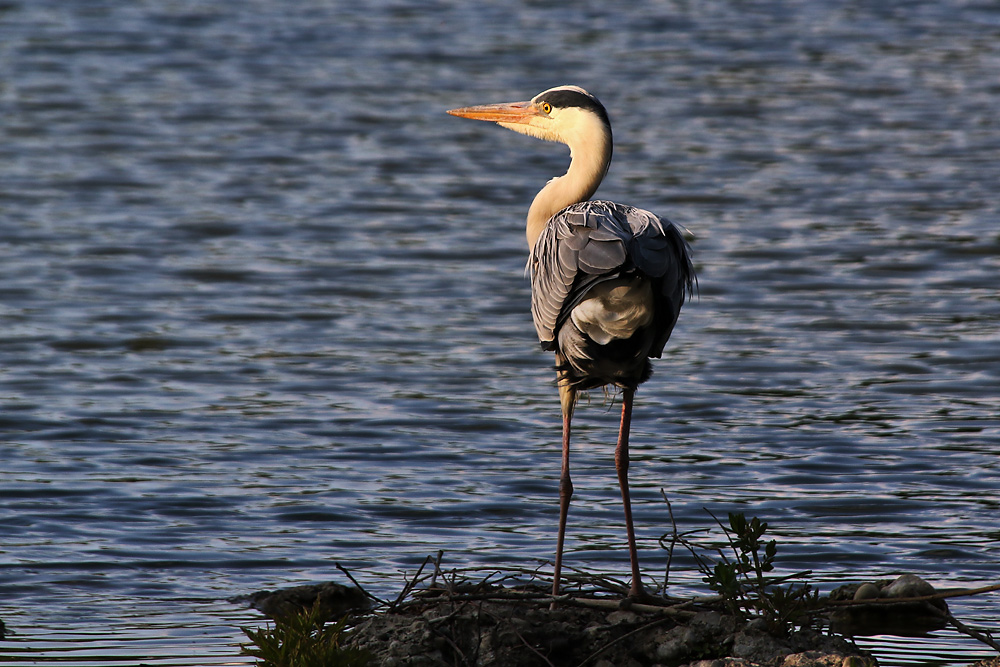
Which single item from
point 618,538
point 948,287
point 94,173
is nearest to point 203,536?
point 618,538

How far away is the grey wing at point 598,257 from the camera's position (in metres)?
6.30

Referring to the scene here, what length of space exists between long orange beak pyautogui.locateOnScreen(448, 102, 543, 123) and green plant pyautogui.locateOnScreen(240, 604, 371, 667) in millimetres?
3123

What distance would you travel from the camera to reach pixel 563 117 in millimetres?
7828

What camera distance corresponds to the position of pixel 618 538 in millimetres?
8445

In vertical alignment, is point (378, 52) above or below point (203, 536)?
above

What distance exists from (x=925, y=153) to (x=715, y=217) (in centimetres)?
350

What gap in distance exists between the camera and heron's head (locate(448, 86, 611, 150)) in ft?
25.0

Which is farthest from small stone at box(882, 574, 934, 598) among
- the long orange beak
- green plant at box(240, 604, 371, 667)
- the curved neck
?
the long orange beak

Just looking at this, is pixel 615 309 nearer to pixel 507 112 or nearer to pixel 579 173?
pixel 579 173

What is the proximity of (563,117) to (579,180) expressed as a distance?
1.42 ft

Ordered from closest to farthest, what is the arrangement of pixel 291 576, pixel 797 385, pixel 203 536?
pixel 291 576 → pixel 203 536 → pixel 797 385

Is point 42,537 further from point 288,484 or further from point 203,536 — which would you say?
point 288,484

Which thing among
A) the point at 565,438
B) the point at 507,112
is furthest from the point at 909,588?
the point at 507,112

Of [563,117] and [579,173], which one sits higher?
[563,117]
